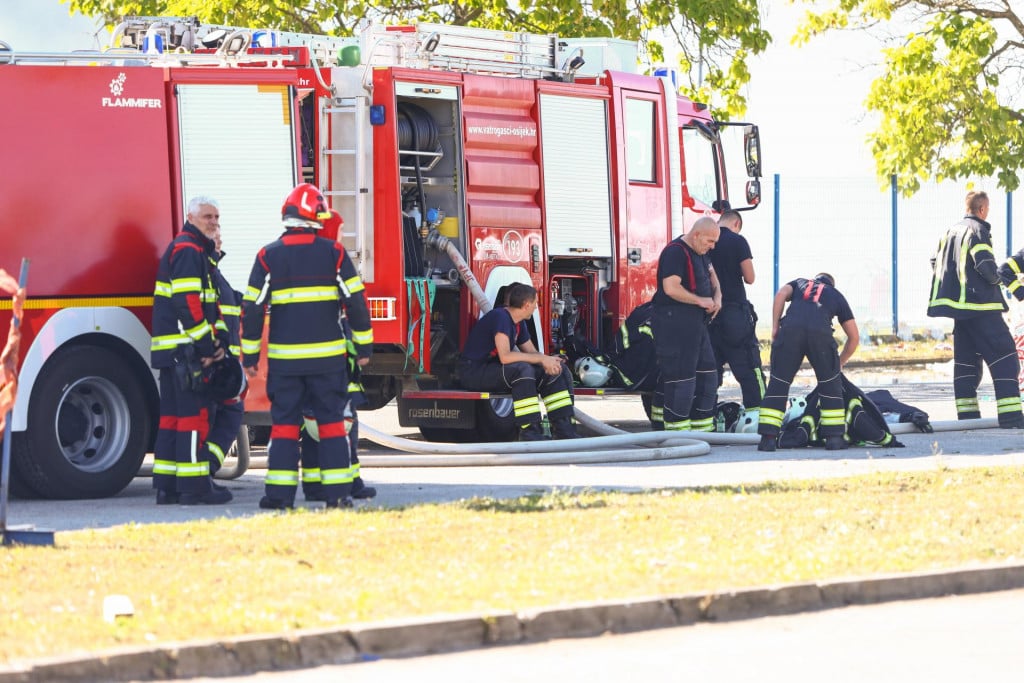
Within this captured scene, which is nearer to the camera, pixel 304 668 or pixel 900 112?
pixel 304 668

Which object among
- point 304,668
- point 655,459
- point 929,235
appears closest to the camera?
point 304,668

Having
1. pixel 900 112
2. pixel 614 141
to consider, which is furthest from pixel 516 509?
pixel 900 112

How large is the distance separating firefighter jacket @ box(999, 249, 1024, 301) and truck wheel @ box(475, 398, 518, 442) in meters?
4.27

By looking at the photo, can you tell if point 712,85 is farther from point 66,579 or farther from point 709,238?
point 66,579

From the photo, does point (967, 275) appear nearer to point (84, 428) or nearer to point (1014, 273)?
point (1014, 273)

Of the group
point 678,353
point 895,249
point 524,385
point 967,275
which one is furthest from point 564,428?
point 895,249

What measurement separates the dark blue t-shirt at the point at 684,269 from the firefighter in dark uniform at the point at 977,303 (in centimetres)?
229

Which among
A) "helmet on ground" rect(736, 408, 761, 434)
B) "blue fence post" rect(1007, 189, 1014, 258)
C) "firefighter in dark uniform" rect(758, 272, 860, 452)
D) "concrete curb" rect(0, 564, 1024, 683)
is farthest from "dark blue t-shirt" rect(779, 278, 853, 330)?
"blue fence post" rect(1007, 189, 1014, 258)

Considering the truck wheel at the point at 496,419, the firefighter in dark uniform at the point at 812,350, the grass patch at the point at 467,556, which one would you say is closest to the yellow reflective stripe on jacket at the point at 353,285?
the grass patch at the point at 467,556

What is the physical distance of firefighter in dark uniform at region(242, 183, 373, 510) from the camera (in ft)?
30.3

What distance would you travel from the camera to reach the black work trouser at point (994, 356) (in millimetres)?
14203

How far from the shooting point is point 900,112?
944 inches

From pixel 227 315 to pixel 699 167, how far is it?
6942mm

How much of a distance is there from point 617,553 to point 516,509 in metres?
1.57
